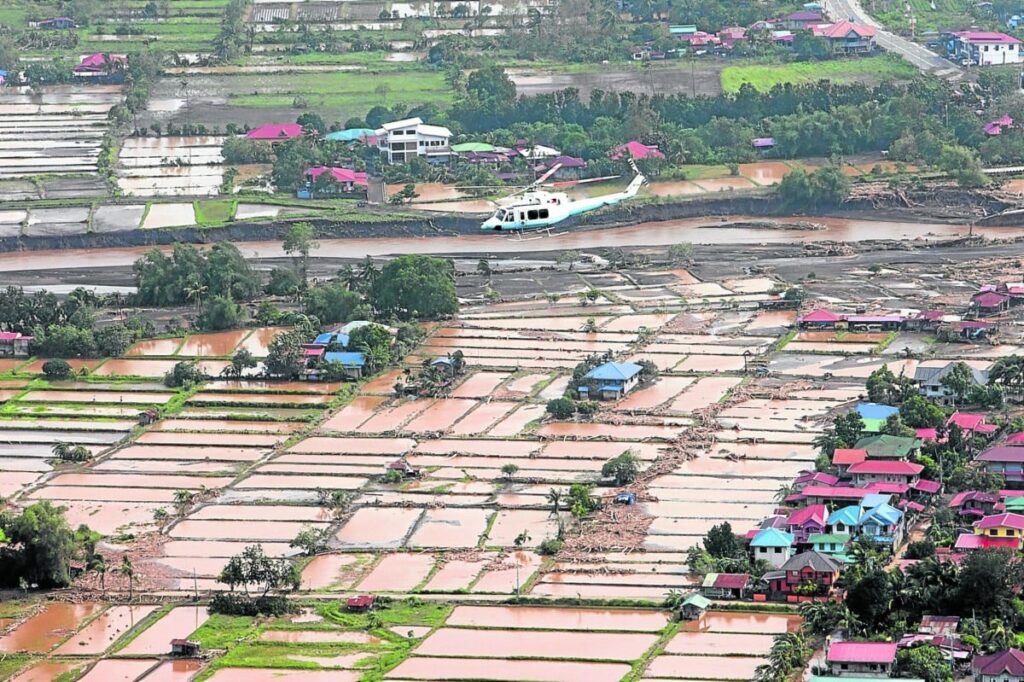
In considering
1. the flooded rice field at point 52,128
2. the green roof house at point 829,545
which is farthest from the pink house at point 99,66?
the green roof house at point 829,545

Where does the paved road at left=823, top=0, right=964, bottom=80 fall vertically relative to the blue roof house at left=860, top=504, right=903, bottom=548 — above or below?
above

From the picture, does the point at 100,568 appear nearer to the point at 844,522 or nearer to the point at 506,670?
the point at 506,670

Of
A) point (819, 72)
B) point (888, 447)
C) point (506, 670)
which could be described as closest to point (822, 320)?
point (888, 447)

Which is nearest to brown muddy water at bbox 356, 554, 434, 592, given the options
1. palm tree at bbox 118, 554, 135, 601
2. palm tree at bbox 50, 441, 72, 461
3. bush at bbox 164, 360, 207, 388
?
palm tree at bbox 118, 554, 135, 601

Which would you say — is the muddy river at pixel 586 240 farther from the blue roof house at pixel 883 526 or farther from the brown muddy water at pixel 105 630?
the brown muddy water at pixel 105 630

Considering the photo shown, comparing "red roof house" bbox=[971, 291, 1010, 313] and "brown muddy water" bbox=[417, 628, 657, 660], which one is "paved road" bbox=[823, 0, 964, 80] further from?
"brown muddy water" bbox=[417, 628, 657, 660]
